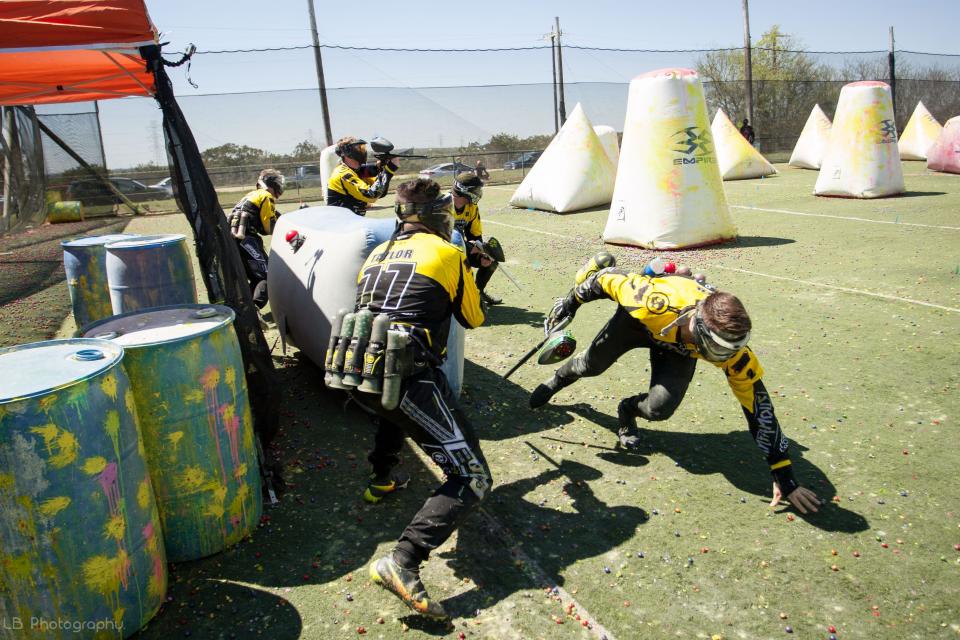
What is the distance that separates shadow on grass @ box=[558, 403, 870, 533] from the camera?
3250mm

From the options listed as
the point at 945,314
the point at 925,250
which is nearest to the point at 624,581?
the point at 945,314

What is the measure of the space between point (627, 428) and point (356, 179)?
4.04 meters

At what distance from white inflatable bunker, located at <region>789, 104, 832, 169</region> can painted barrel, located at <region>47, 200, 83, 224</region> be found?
77.7ft

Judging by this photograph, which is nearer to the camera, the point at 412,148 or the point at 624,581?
the point at 624,581

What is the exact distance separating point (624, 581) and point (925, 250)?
830cm

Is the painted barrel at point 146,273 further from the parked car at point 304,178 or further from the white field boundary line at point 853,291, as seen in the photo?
the parked car at point 304,178

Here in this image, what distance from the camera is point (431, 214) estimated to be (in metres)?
3.12

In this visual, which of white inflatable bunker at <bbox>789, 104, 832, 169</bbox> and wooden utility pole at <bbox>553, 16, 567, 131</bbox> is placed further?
wooden utility pole at <bbox>553, 16, 567, 131</bbox>

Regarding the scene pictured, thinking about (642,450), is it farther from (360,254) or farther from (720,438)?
(360,254)

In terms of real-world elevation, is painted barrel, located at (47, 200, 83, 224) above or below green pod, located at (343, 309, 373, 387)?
above

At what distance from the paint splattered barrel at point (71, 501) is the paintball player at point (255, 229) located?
4.05 metres

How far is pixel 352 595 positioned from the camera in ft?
9.15

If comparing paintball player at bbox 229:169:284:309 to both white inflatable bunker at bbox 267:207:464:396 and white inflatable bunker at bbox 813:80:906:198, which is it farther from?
white inflatable bunker at bbox 813:80:906:198

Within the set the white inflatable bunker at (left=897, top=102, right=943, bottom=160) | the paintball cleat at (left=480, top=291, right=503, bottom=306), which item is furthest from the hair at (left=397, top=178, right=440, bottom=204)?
the white inflatable bunker at (left=897, top=102, right=943, bottom=160)
